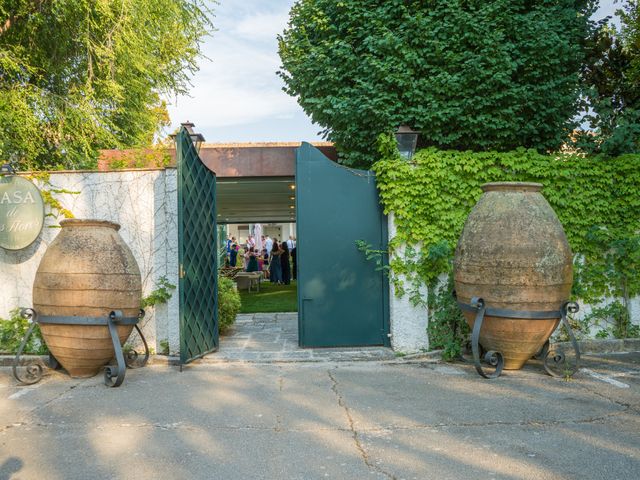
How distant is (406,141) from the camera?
6809mm

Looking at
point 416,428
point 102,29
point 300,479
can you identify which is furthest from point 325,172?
point 102,29

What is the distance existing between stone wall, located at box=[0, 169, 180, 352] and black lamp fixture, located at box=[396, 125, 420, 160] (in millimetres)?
2896

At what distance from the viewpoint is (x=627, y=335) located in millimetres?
7016

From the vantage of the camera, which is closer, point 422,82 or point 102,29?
point 422,82

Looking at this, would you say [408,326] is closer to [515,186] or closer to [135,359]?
[515,186]

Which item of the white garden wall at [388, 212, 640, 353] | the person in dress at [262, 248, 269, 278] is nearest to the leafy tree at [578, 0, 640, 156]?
the white garden wall at [388, 212, 640, 353]

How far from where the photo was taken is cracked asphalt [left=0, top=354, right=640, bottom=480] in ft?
10.9

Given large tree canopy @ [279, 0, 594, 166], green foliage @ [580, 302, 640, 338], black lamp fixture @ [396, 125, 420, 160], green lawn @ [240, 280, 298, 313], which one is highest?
large tree canopy @ [279, 0, 594, 166]

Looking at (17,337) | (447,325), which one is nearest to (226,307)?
(17,337)

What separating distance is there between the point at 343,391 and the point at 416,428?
46.4 inches

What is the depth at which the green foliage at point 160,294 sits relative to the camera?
6.61 metres

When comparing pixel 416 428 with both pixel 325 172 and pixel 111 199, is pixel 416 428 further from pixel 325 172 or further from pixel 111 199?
pixel 111 199

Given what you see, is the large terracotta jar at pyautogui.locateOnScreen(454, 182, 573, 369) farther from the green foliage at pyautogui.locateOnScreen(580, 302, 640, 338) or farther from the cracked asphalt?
the green foliage at pyautogui.locateOnScreen(580, 302, 640, 338)

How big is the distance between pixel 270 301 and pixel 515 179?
23.6ft
